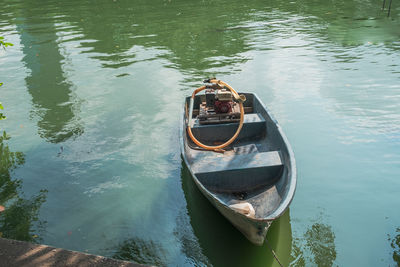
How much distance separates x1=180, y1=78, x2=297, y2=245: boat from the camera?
481 centimetres

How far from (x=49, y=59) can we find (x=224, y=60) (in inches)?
283

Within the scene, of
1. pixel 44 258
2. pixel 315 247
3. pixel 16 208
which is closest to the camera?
pixel 44 258

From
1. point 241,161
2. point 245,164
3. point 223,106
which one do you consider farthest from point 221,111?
point 245,164

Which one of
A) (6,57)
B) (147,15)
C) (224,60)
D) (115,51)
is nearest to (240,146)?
(224,60)

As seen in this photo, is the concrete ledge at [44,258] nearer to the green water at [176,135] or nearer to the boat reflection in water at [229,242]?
the green water at [176,135]

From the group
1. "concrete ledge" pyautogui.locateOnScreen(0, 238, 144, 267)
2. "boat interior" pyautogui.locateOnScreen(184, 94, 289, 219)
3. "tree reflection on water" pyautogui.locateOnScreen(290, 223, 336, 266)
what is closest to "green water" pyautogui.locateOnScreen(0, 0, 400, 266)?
"tree reflection on water" pyautogui.locateOnScreen(290, 223, 336, 266)

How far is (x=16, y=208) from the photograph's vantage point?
6.32 m

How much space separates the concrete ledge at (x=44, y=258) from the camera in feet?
14.2

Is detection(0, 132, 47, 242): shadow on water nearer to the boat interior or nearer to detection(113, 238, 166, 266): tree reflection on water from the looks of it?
detection(113, 238, 166, 266): tree reflection on water

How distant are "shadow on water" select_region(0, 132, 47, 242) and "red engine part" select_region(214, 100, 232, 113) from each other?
394 centimetres

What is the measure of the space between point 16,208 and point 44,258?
237 cm

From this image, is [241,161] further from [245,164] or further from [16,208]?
[16,208]

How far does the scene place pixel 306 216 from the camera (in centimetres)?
589

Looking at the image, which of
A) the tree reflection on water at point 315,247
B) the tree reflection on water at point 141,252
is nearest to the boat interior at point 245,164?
the tree reflection on water at point 315,247
